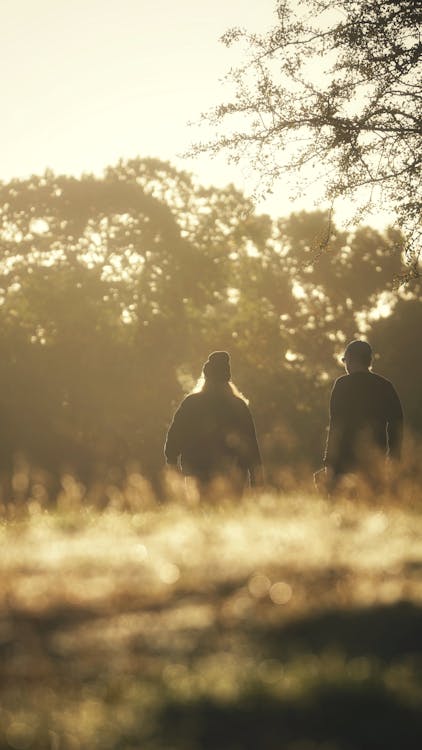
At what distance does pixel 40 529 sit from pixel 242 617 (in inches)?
184

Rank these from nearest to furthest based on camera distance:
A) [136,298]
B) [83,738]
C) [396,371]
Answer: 1. [83,738]
2. [136,298]
3. [396,371]

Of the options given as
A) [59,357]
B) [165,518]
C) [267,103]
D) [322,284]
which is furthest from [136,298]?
[165,518]

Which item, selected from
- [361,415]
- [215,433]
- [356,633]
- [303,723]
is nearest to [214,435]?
[215,433]

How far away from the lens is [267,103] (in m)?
19.0

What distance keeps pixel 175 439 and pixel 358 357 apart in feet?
7.77

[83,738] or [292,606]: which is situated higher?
[292,606]

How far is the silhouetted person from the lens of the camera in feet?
38.0

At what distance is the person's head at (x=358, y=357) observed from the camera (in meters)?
11.6

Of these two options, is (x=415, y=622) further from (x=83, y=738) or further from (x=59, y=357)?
(x=59, y=357)

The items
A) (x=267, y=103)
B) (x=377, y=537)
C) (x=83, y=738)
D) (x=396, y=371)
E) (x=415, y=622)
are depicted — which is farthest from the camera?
(x=396, y=371)

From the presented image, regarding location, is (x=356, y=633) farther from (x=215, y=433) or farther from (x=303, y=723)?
(x=215, y=433)

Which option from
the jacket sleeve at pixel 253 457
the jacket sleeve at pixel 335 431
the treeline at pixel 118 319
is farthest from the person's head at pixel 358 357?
the treeline at pixel 118 319

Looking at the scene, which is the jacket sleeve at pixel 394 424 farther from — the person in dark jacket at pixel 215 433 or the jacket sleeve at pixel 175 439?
the jacket sleeve at pixel 175 439

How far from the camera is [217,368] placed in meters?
12.2
